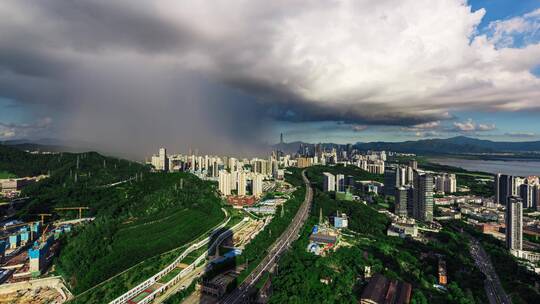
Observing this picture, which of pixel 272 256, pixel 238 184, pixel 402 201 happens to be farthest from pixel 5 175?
pixel 402 201

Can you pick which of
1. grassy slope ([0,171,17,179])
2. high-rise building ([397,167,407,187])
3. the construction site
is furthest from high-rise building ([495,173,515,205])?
grassy slope ([0,171,17,179])

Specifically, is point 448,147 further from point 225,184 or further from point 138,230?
point 138,230

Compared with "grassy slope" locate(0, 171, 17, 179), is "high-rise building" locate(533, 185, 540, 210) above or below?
below

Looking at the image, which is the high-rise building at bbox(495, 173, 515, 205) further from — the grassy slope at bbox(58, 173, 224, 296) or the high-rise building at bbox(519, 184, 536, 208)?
the grassy slope at bbox(58, 173, 224, 296)

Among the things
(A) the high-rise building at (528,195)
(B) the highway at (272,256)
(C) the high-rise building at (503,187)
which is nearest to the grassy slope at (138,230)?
(B) the highway at (272,256)

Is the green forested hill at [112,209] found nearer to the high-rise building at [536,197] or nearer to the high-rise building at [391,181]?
the high-rise building at [391,181]
